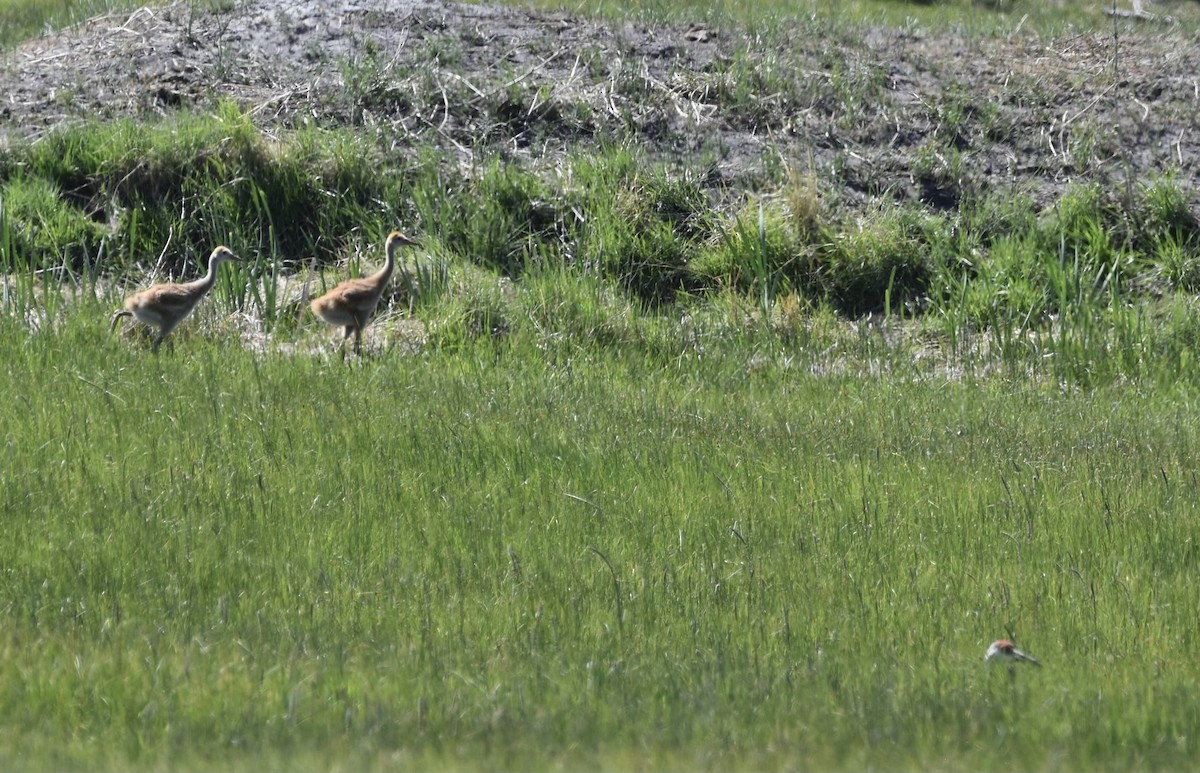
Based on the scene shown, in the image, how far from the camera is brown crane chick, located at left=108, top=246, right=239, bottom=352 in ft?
36.0

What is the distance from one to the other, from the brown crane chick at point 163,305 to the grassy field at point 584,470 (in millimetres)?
189

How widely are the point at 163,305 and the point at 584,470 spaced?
396cm

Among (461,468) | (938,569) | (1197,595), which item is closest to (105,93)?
(461,468)

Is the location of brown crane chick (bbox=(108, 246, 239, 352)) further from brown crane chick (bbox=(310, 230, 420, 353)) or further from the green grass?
brown crane chick (bbox=(310, 230, 420, 353))

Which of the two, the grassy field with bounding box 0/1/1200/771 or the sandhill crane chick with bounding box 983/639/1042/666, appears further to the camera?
the sandhill crane chick with bounding box 983/639/1042/666

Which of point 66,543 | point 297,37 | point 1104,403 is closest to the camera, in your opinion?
point 66,543

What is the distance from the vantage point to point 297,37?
16.4 metres

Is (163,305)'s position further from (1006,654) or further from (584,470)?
(1006,654)

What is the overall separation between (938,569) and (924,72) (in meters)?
10.5

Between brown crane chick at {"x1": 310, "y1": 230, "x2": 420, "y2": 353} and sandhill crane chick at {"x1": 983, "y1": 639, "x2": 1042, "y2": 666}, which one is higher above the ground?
sandhill crane chick at {"x1": 983, "y1": 639, "x2": 1042, "y2": 666}

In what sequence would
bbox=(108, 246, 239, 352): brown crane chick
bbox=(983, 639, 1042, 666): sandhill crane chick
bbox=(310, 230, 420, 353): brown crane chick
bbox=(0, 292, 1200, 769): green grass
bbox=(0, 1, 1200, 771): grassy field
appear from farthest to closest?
1. bbox=(310, 230, 420, 353): brown crane chick
2. bbox=(108, 246, 239, 352): brown crane chick
3. bbox=(983, 639, 1042, 666): sandhill crane chick
4. bbox=(0, 1, 1200, 771): grassy field
5. bbox=(0, 292, 1200, 769): green grass

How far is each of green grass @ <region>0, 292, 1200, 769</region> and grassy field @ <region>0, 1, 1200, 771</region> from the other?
26mm

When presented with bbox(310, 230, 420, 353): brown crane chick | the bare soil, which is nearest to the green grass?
bbox(310, 230, 420, 353): brown crane chick

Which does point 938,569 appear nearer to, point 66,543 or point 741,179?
point 66,543
